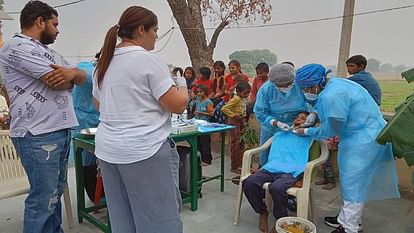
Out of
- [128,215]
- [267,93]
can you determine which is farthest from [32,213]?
[267,93]

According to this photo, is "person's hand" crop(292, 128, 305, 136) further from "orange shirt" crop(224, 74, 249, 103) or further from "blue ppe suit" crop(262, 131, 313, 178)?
"orange shirt" crop(224, 74, 249, 103)

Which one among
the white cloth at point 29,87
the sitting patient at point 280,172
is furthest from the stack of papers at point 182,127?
the white cloth at point 29,87

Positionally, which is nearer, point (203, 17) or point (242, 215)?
point (242, 215)

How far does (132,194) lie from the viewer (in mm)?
1455

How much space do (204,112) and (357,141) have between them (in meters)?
2.19

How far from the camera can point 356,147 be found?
2205 millimetres

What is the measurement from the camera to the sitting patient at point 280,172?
2355mm

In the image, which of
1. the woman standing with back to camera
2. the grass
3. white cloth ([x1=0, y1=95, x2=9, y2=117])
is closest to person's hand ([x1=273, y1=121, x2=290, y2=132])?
the grass

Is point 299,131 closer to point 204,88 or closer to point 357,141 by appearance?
point 357,141

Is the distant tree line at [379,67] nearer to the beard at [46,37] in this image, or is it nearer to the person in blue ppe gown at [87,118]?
the person in blue ppe gown at [87,118]

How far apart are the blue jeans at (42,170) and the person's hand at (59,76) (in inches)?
10.8

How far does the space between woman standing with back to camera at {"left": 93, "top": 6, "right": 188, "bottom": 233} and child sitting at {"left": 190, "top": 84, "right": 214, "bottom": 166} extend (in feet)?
8.00

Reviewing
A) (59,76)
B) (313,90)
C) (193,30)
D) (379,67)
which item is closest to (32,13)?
(59,76)

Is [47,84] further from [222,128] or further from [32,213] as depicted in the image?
[222,128]
